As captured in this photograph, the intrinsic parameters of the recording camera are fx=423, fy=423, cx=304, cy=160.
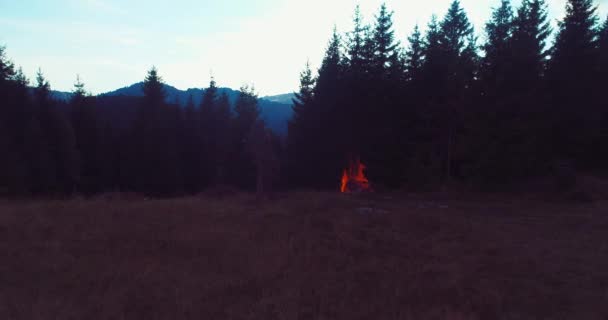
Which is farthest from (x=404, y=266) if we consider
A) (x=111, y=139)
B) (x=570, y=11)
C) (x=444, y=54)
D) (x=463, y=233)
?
(x=111, y=139)

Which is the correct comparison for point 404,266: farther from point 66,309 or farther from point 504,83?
point 504,83

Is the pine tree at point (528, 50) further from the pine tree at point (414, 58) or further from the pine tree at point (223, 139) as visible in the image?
the pine tree at point (223, 139)

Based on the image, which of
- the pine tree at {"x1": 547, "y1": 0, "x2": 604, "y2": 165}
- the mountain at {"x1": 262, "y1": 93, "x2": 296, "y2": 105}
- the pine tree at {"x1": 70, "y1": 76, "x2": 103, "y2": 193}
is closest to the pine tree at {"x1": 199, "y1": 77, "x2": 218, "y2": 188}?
the pine tree at {"x1": 70, "y1": 76, "x2": 103, "y2": 193}

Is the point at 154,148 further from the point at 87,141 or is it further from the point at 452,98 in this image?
the point at 452,98

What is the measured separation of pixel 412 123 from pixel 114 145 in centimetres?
3138

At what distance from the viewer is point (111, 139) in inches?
1750

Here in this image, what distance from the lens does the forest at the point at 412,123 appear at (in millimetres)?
21859

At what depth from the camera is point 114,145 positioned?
44.1 m

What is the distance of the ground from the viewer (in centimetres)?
604

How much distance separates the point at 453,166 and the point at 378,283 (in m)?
24.0

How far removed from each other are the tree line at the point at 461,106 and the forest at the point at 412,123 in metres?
0.08

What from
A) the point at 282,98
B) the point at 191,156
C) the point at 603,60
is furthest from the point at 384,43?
the point at 282,98

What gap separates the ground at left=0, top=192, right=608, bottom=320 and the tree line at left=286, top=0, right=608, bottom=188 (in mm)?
8261

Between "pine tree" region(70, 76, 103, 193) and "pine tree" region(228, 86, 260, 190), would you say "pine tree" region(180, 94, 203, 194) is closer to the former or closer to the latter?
"pine tree" region(228, 86, 260, 190)
